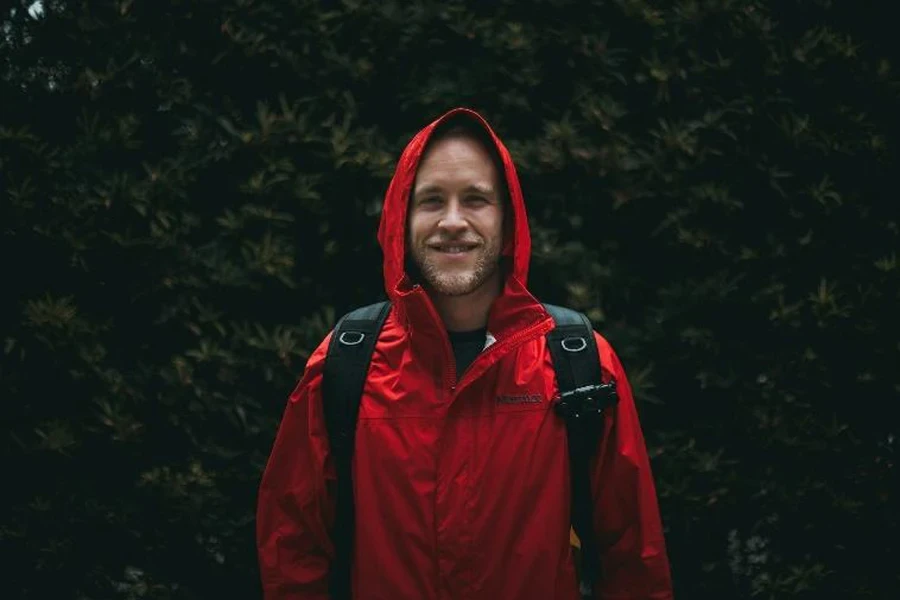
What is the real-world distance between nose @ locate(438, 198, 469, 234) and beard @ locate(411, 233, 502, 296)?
4cm

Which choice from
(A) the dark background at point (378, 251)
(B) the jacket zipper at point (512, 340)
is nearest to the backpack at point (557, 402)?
(B) the jacket zipper at point (512, 340)

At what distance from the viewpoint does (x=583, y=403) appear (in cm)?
201

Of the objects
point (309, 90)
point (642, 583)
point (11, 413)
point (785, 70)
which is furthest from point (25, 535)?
point (785, 70)

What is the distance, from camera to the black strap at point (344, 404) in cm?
207

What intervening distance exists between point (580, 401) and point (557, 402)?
65mm

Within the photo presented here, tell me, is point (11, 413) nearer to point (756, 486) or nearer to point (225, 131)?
point (225, 131)

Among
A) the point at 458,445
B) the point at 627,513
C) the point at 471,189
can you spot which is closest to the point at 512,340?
the point at 458,445

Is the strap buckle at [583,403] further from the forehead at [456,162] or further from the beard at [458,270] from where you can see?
the forehead at [456,162]

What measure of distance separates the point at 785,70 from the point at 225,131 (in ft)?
7.77

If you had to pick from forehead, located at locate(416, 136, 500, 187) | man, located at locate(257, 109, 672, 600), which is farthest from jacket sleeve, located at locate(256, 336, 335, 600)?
forehead, located at locate(416, 136, 500, 187)

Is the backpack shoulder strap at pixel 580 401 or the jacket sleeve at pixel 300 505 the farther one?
the jacket sleeve at pixel 300 505

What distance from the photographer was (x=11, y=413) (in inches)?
114

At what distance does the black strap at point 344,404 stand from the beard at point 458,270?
0.80ft

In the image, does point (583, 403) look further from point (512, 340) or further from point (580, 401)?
point (512, 340)
